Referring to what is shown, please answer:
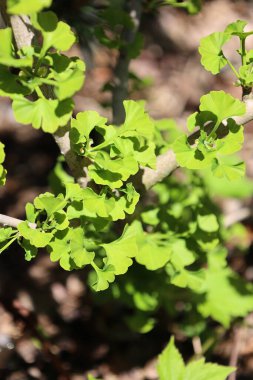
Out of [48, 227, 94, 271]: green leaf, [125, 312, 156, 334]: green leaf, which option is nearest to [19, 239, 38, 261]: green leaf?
[48, 227, 94, 271]: green leaf

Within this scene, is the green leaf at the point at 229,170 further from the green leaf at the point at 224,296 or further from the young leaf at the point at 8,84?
the green leaf at the point at 224,296

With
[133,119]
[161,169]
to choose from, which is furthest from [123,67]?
[133,119]

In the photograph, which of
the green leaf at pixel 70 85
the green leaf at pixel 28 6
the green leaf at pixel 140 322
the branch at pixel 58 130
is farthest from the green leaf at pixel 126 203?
the green leaf at pixel 140 322

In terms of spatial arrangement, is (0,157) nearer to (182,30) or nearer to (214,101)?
(214,101)

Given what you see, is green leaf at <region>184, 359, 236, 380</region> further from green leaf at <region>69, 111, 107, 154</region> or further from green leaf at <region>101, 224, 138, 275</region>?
green leaf at <region>69, 111, 107, 154</region>

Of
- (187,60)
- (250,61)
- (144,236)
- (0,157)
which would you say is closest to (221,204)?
(187,60)
